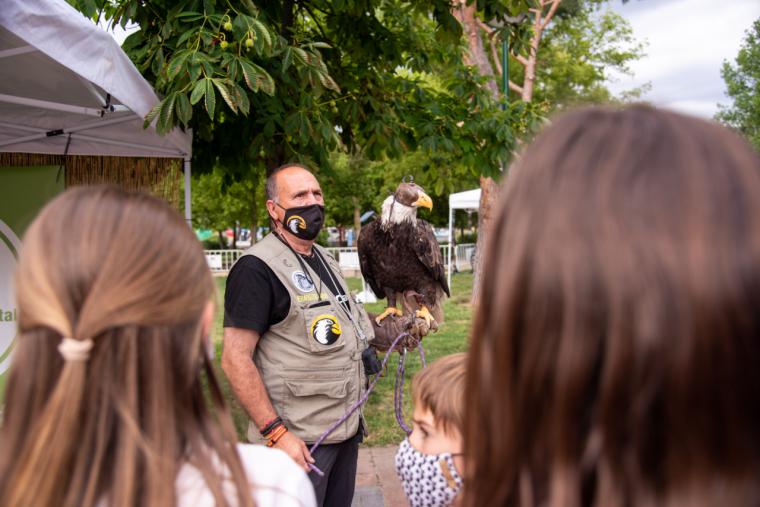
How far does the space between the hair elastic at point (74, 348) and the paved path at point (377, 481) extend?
3.55 meters

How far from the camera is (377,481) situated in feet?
14.9

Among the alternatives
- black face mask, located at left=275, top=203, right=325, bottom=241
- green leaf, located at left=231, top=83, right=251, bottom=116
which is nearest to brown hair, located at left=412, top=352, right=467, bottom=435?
black face mask, located at left=275, top=203, right=325, bottom=241

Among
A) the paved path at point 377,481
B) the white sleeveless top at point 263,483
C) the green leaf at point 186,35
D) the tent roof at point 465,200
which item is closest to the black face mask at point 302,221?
the green leaf at point 186,35

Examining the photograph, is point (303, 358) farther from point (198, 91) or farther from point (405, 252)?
point (405, 252)

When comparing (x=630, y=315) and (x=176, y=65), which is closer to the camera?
(x=630, y=315)

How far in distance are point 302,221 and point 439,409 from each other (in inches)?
61.8

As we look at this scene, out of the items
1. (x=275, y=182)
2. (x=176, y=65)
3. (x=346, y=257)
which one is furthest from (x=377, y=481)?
(x=346, y=257)

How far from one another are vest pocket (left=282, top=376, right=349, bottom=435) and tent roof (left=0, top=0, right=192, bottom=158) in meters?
1.71

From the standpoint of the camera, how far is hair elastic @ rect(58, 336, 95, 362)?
0.92m

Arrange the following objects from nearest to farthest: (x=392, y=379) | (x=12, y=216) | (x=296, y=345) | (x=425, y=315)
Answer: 1. (x=296, y=345)
2. (x=12, y=216)
3. (x=425, y=315)
4. (x=392, y=379)

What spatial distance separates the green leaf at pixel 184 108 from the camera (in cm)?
305

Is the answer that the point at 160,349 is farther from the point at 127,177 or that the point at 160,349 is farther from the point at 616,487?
the point at 127,177

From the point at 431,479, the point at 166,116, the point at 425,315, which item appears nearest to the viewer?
the point at 431,479

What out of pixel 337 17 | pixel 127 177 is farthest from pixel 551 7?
pixel 127 177
